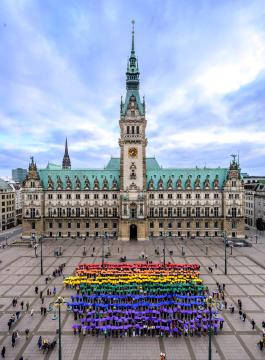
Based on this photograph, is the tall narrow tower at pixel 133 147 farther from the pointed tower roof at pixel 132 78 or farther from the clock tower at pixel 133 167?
the pointed tower roof at pixel 132 78

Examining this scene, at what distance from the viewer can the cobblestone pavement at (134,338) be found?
119ft

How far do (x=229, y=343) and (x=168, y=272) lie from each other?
25.7 metres

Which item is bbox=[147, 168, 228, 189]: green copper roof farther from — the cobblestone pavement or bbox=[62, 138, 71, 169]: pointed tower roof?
bbox=[62, 138, 71, 169]: pointed tower roof

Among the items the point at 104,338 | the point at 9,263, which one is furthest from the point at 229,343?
the point at 9,263

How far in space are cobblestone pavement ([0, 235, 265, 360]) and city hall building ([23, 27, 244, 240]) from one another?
20513mm

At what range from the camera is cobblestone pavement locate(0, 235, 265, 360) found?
36.2 m

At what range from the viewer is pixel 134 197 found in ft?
370

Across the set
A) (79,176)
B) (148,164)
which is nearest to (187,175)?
(148,164)

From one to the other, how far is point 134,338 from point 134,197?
7446cm

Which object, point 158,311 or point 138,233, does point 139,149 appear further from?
point 158,311

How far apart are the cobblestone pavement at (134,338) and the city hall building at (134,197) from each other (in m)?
20.5

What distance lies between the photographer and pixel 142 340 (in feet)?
128

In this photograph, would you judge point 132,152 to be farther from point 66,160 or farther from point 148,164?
point 66,160

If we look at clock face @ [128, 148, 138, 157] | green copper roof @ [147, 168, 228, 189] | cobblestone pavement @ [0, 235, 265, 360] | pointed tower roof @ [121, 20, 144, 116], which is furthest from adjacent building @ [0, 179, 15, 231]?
pointed tower roof @ [121, 20, 144, 116]
